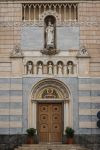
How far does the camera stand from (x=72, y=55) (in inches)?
909

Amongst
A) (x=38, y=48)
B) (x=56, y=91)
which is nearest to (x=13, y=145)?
(x=56, y=91)

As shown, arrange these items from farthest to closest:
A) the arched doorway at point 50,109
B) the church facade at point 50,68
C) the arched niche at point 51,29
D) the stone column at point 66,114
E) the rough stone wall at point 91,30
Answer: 1. the arched niche at point 51,29
2. the rough stone wall at point 91,30
3. the arched doorway at point 50,109
4. the stone column at point 66,114
5. the church facade at point 50,68

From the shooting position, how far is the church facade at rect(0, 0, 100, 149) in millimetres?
22594

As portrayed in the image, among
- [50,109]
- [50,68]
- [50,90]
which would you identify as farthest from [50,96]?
[50,68]

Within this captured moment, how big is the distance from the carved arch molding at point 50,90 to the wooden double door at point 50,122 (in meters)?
0.42

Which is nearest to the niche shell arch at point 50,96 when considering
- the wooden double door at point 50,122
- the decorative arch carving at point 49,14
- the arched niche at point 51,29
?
the wooden double door at point 50,122

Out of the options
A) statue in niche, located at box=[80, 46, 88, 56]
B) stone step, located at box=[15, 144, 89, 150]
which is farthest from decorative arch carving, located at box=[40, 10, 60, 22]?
stone step, located at box=[15, 144, 89, 150]

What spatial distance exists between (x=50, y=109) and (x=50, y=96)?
651mm

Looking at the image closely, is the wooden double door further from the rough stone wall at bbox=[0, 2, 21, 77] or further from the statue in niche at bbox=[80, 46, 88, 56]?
the statue in niche at bbox=[80, 46, 88, 56]

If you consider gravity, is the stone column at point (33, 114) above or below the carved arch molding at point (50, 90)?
below

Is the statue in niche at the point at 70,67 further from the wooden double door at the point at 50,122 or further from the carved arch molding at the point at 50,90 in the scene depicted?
the wooden double door at the point at 50,122

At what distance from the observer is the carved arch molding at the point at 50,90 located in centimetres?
2295

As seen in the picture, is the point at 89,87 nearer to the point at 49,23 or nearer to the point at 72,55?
the point at 72,55

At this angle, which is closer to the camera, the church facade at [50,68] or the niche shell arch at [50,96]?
the church facade at [50,68]
